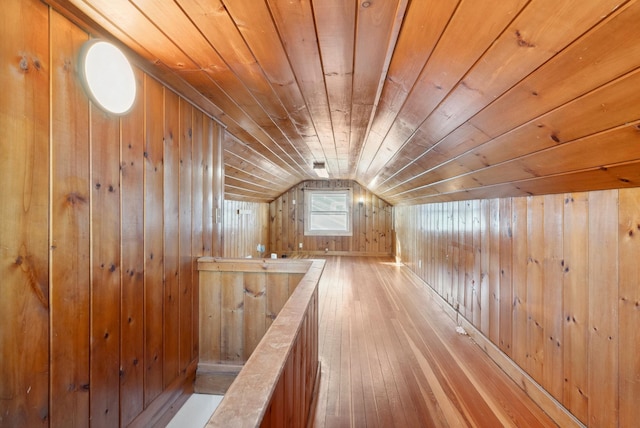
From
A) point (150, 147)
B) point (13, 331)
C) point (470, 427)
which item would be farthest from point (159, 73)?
point (470, 427)

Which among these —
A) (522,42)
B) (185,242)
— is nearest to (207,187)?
(185,242)

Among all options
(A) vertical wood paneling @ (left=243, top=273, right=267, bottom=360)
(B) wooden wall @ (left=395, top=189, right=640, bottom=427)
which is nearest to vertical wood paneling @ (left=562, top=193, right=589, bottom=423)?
(B) wooden wall @ (left=395, top=189, right=640, bottom=427)

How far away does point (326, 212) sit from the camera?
23.0ft

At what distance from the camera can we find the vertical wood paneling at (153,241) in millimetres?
1394

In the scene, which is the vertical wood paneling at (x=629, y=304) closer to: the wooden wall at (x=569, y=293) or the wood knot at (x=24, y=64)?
the wooden wall at (x=569, y=293)

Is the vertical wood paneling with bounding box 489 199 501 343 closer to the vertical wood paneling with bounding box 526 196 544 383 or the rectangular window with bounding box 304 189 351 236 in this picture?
the vertical wood paneling with bounding box 526 196 544 383

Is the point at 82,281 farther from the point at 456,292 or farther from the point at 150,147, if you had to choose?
the point at 456,292

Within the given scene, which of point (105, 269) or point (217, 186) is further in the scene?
point (217, 186)

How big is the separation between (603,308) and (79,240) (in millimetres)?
2282

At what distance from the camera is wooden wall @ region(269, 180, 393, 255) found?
6.82 metres

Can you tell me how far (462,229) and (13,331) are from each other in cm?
319

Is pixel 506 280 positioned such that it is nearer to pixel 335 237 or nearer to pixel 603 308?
pixel 603 308

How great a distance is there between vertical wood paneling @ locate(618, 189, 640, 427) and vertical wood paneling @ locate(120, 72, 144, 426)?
2.22 m

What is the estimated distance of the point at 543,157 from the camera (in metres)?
1.28
